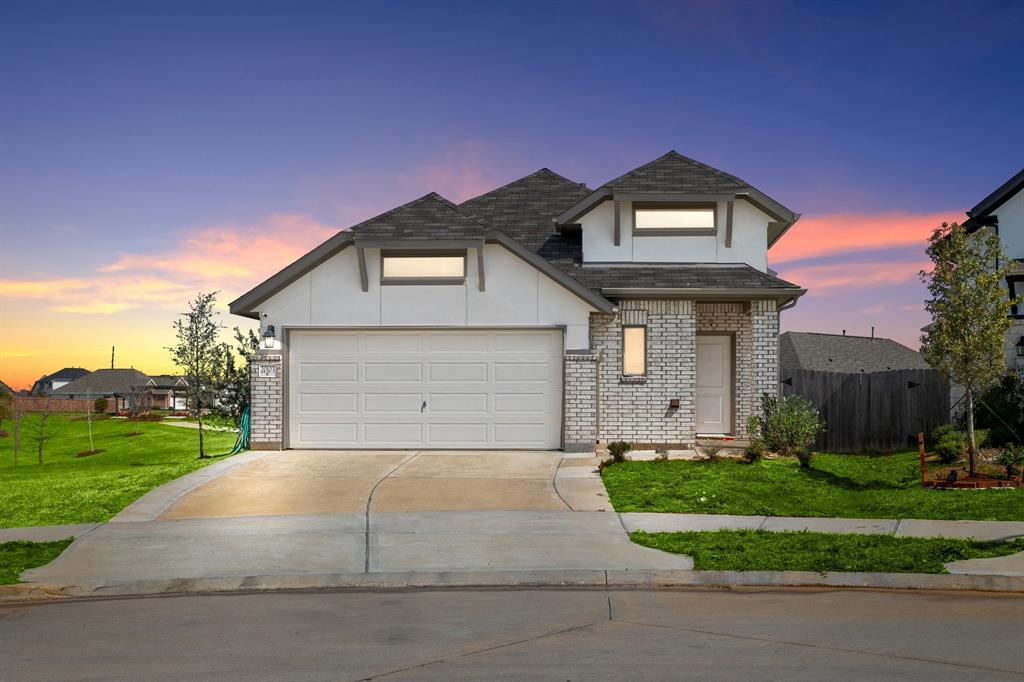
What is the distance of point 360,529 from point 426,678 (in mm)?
6011

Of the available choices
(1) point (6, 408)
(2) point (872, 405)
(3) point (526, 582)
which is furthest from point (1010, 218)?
(1) point (6, 408)

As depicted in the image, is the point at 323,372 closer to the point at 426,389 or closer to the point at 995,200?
the point at 426,389

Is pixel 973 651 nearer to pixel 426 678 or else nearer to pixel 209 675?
pixel 426 678

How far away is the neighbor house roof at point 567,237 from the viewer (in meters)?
19.8

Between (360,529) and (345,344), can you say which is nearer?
(360,529)

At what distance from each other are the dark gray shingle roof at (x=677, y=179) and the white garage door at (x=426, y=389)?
14.6 feet

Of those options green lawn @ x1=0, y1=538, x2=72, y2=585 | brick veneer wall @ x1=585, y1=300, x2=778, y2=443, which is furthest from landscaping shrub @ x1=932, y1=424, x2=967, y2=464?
green lawn @ x1=0, y1=538, x2=72, y2=585

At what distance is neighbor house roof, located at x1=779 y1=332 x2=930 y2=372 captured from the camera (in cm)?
4038

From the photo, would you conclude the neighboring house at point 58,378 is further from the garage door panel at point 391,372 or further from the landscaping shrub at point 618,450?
the landscaping shrub at point 618,450

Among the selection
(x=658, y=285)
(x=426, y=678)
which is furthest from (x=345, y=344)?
(x=426, y=678)

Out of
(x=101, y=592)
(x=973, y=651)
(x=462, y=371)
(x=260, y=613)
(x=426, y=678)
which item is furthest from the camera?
(x=462, y=371)

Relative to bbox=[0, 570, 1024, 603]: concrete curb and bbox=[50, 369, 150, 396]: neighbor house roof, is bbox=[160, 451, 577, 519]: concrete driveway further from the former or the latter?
bbox=[50, 369, 150, 396]: neighbor house roof

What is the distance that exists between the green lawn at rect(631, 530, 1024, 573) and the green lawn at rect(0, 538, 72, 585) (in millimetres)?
6883

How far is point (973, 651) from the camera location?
6.95m
